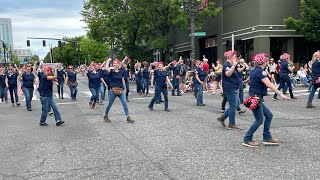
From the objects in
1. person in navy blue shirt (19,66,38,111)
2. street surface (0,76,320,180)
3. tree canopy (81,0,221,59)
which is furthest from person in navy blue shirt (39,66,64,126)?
tree canopy (81,0,221,59)

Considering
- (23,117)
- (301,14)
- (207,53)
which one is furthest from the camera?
(207,53)

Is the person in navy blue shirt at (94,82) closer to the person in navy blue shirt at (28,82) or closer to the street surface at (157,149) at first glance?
the person in navy blue shirt at (28,82)

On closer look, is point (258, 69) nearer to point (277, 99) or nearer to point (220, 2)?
point (277, 99)

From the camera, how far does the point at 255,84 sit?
661cm

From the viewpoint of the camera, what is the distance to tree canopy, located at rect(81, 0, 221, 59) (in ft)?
99.2

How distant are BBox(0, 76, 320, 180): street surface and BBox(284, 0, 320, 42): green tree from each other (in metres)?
15.5

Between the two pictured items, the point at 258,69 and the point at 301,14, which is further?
the point at 301,14

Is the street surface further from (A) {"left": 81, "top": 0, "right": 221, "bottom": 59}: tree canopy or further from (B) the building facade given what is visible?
(A) {"left": 81, "top": 0, "right": 221, "bottom": 59}: tree canopy

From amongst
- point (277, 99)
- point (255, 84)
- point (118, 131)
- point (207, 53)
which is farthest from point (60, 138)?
point (207, 53)

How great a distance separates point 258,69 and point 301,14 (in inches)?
819

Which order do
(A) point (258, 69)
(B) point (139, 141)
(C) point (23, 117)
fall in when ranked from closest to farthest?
(A) point (258, 69) → (B) point (139, 141) → (C) point (23, 117)

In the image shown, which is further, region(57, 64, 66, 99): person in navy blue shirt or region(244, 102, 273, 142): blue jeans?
region(57, 64, 66, 99): person in navy blue shirt

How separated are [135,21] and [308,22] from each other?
15295 millimetres

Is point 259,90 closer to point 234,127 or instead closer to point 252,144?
point 252,144
